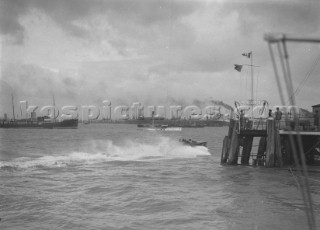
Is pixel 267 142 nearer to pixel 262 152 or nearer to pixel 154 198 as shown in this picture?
pixel 262 152

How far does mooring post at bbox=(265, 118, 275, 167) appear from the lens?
2606cm

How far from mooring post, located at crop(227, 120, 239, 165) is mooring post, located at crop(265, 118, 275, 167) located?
263cm

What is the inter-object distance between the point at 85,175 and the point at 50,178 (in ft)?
8.31

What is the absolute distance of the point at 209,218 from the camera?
15172mm

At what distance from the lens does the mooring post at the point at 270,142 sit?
26062mm

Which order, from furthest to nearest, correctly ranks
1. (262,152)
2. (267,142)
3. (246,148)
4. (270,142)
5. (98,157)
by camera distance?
(98,157), (262,152), (246,148), (267,142), (270,142)

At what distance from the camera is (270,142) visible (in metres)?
26.1

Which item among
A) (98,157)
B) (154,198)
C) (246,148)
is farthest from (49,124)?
(154,198)

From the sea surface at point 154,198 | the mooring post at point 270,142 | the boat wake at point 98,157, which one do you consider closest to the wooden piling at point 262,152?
the sea surface at point 154,198

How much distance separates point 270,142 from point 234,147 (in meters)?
3.46

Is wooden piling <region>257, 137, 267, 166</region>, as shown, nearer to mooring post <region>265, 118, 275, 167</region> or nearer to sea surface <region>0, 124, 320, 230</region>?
sea surface <region>0, 124, 320, 230</region>

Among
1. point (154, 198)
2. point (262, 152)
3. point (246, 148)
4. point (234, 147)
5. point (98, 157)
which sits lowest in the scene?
point (98, 157)

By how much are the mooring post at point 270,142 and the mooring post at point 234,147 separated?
2631 millimetres

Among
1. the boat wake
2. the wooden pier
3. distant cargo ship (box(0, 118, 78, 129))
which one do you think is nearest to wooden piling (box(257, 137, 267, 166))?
the wooden pier
